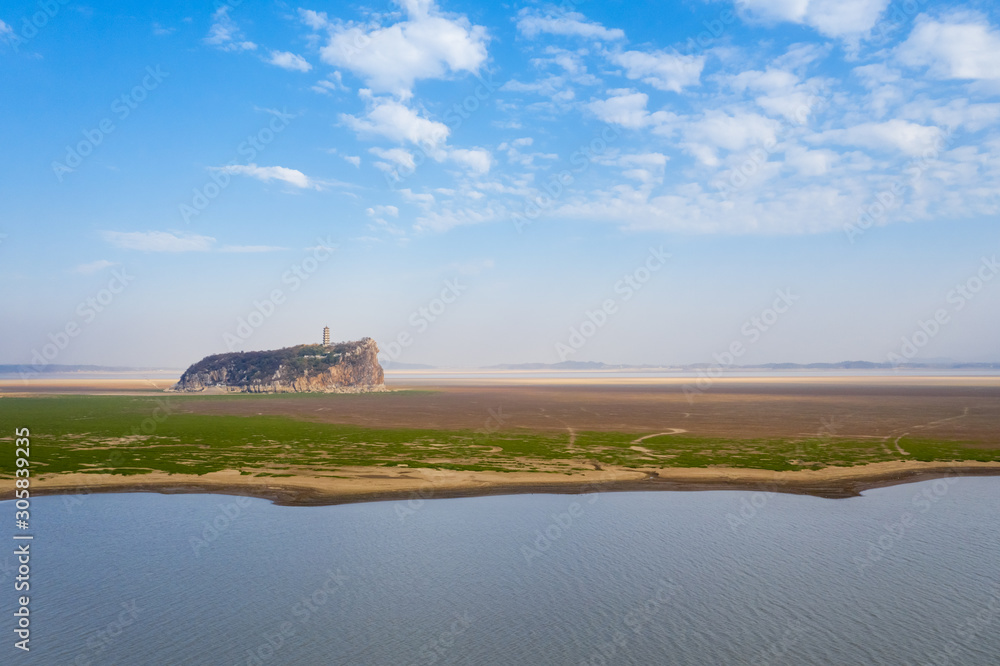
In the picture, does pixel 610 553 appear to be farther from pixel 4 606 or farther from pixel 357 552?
pixel 4 606

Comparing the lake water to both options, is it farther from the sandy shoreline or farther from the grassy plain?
the grassy plain

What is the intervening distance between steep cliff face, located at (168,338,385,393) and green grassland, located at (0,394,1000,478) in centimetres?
10135

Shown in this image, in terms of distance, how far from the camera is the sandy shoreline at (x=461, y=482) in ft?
94.8

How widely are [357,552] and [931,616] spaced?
676 inches

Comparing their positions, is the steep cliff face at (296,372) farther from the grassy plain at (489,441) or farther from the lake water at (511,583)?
the lake water at (511,583)

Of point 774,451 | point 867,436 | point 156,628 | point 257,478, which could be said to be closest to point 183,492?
point 257,478

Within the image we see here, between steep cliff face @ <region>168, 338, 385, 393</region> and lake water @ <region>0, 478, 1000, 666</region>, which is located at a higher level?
steep cliff face @ <region>168, 338, 385, 393</region>

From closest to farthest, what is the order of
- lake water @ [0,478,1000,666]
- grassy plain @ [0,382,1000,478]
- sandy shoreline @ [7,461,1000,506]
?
lake water @ [0,478,1000,666] < sandy shoreline @ [7,461,1000,506] < grassy plain @ [0,382,1000,478]

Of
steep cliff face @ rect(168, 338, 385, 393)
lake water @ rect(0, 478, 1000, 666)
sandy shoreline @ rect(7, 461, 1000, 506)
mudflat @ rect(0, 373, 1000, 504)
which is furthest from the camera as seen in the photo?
steep cliff face @ rect(168, 338, 385, 393)

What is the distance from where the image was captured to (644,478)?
106 ft

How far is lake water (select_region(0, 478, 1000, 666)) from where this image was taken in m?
13.6

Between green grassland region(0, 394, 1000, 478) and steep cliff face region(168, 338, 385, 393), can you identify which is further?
steep cliff face region(168, 338, 385, 393)

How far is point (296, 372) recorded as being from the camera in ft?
520

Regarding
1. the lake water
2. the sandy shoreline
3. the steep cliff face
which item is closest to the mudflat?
the sandy shoreline
